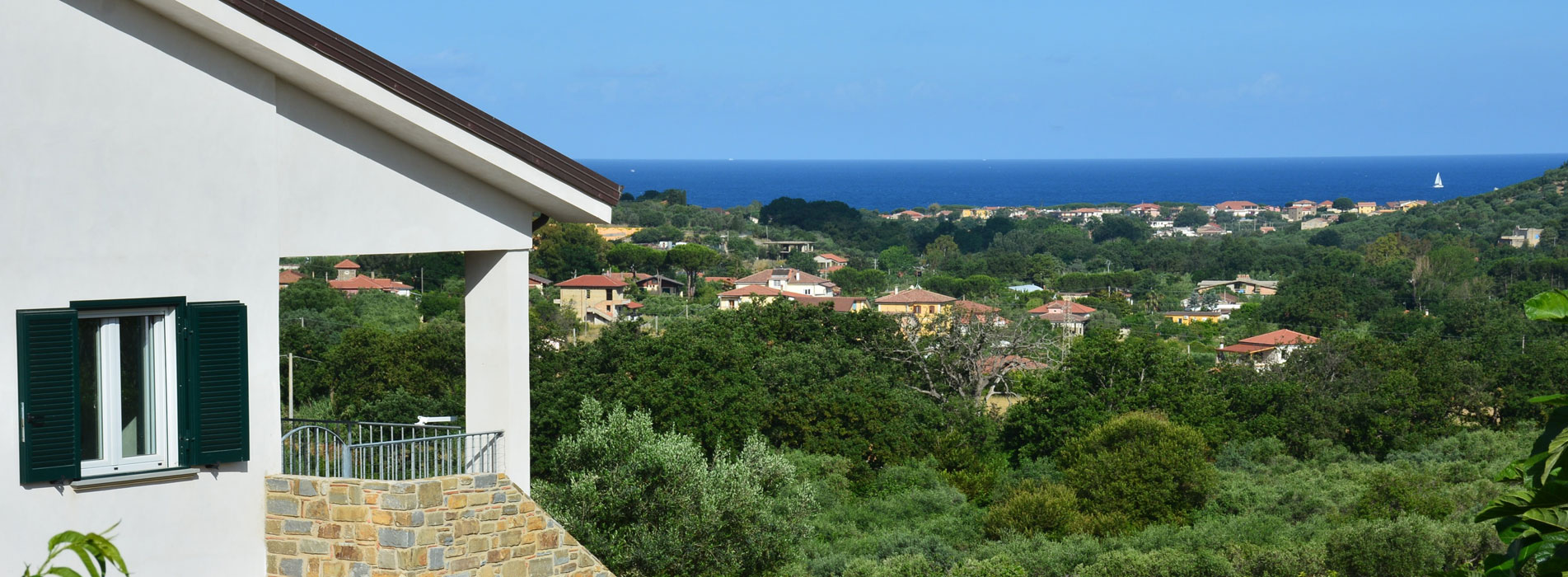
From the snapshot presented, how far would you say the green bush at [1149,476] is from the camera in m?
25.7

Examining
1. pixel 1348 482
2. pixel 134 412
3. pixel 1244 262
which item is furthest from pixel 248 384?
pixel 1244 262

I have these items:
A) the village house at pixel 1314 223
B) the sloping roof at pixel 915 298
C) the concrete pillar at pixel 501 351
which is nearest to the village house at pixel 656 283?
the sloping roof at pixel 915 298

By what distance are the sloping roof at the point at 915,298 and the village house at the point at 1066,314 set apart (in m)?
5.28

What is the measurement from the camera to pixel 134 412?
18.0ft

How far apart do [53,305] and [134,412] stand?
0.60 m

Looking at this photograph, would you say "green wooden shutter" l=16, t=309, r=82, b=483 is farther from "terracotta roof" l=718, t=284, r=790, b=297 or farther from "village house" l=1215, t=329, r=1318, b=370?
"terracotta roof" l=718, t=284, r=790, b=297

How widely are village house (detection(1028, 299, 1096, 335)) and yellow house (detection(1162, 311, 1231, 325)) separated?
5.10 m

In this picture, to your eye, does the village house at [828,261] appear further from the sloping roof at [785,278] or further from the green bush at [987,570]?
the green bush at [987,570]

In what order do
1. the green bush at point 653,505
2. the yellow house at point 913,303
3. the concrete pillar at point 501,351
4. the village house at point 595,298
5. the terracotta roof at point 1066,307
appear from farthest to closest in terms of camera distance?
1. the terracotta roof at point 1066,307
2. the yellow house at point 913,303
3. the village house at point 595,298
4. the green bush at point 653,505
5. the concrete pillar at point 501,351

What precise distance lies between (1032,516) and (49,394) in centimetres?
2050

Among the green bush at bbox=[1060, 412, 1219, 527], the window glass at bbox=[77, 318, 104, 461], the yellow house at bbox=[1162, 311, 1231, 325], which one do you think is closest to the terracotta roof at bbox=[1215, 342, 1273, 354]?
the yellow house at bbox=[1162, 311, 1231, 325]

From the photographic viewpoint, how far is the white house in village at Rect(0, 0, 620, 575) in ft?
16.9

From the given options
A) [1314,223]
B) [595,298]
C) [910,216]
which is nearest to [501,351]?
[595,298]

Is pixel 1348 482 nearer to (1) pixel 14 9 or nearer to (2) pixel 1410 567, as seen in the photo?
(2) pixel 1410 567
